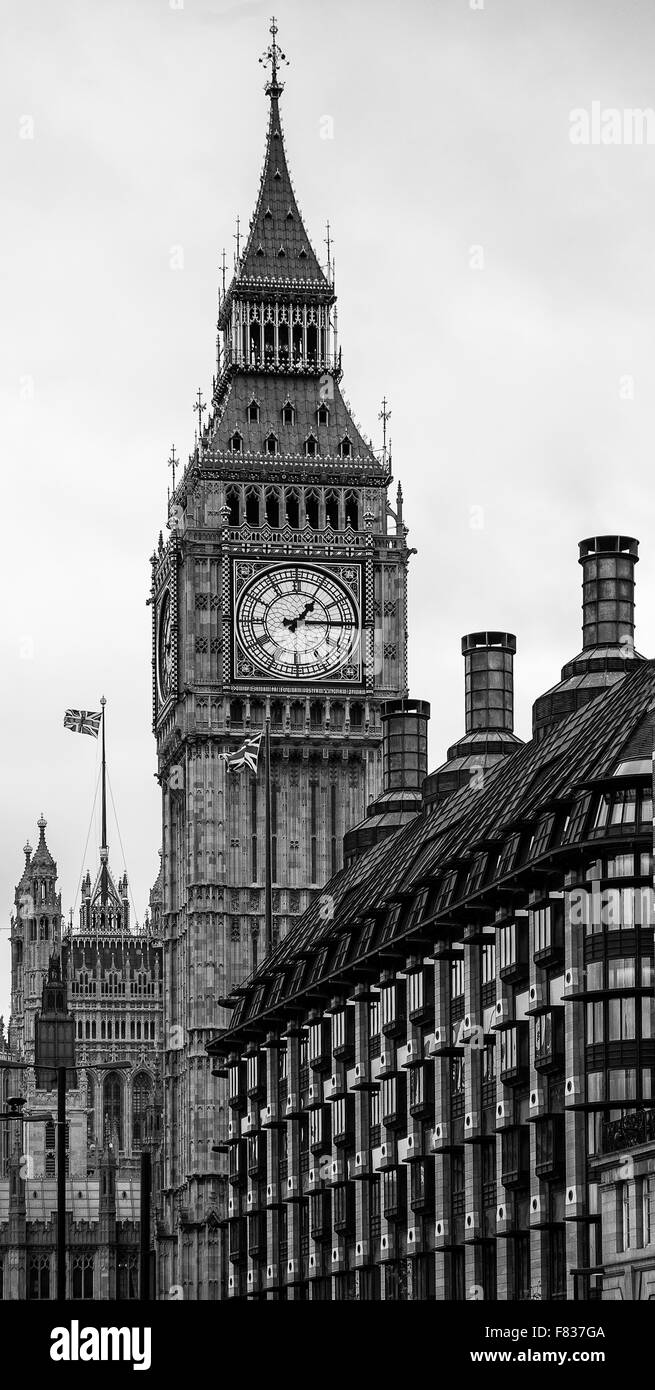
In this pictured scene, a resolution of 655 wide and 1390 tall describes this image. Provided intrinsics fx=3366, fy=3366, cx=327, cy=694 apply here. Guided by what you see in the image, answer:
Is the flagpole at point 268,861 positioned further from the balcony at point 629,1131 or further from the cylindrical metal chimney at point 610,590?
the balcony at point 629,1131

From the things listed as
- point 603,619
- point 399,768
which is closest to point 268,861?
point 399,768

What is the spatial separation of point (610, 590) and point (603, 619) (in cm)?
135

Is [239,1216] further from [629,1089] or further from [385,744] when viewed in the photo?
[629,1089]

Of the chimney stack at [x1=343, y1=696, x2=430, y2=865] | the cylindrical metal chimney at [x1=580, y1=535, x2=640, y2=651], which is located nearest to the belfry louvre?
the cylindrical metal chimney at [x1=580, y1=535, x2=640, y2=651]

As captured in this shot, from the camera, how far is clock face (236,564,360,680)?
199 meters

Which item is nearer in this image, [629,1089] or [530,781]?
[629,1089]

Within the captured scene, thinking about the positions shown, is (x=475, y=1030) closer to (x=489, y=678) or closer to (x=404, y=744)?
(x=489, y=678)

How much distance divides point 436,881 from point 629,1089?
22.7 m

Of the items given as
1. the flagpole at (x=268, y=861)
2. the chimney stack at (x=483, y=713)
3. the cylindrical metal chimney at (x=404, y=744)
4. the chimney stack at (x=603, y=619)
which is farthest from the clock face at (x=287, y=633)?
the chimney stack at (x=603, y=619)

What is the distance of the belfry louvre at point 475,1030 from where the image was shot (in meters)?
109

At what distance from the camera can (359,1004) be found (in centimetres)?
14075

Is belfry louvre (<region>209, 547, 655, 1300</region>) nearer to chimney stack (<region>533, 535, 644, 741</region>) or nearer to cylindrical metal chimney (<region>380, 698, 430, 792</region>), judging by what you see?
chimney stack (<region>533, 535, 644, 741</region>)

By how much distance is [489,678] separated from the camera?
551ft
